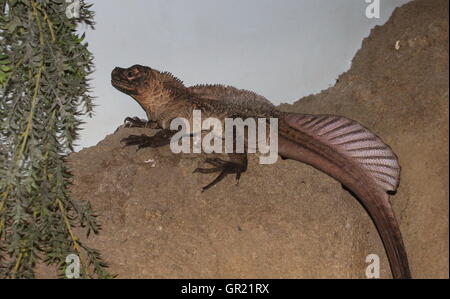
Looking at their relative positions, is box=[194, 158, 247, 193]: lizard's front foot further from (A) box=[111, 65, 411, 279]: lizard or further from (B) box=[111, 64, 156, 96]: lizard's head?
(B) box=[111, 64, 156, 96]: lizard's head

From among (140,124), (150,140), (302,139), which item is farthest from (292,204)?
(140,124)

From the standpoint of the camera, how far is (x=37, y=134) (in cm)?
187

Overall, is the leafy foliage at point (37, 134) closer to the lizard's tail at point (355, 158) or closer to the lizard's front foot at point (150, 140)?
the lizard's front foot at point (150, 140)

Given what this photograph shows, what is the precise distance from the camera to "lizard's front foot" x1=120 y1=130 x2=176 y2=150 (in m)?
2.49

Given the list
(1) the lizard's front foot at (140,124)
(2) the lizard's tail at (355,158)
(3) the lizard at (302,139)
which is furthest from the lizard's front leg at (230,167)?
(1) the lizard's front foot at (140,124)

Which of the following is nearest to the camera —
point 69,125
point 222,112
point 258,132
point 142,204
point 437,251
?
point 69,125

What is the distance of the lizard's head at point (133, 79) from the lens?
8.63ft

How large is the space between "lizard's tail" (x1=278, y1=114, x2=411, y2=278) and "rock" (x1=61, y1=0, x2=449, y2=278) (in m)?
0.09
